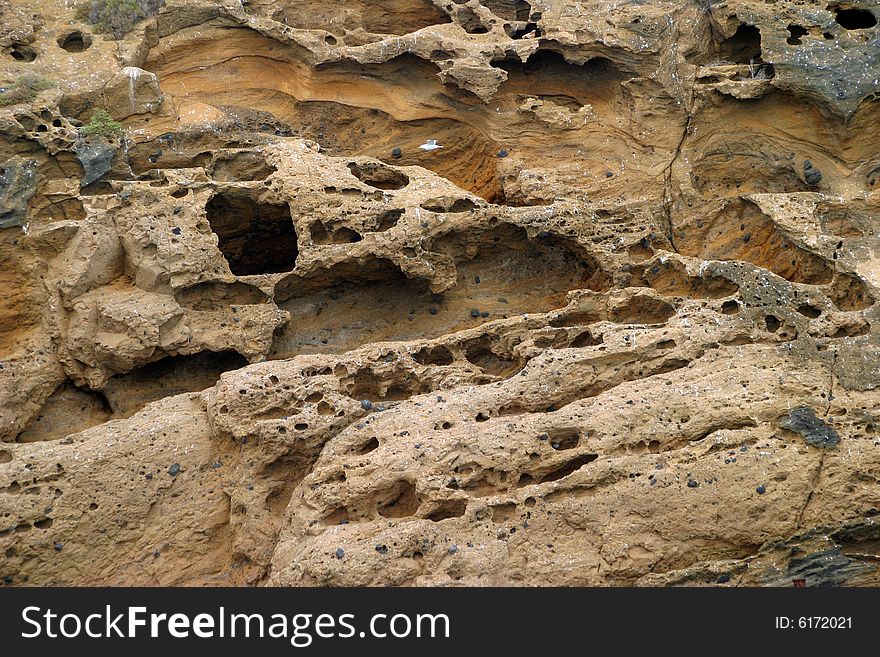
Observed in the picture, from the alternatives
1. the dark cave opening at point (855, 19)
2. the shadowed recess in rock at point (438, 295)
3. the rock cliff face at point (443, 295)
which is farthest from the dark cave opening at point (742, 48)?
the shadowed recess in rock at point (438, 295)

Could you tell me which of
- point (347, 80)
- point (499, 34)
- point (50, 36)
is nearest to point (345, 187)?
point (347, 80)

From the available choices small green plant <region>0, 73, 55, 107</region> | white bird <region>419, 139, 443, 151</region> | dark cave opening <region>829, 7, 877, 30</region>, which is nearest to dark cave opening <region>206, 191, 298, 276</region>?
white bird <region>419, 139, 443, 151</region>

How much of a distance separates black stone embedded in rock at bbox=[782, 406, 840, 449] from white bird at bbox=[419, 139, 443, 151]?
463 cm

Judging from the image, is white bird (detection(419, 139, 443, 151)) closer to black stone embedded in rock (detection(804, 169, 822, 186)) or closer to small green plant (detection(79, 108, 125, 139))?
small green plant (detection(79, 108, 125, 139))

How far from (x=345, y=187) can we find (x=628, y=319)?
2560 millimetres

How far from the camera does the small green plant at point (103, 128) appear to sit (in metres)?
10.3

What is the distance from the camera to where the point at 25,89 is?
33.7ft

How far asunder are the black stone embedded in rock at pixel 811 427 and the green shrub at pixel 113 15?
700cm

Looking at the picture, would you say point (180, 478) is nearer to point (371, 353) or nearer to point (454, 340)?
point (371, 353)

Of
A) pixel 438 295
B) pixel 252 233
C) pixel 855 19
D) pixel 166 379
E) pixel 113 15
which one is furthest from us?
pixel 855 19

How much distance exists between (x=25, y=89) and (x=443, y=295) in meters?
4.00

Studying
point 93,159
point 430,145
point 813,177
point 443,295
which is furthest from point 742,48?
point 93,159

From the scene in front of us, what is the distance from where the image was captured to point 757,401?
27.3 ft

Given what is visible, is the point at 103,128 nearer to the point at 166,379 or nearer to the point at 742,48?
the point at 166,379
